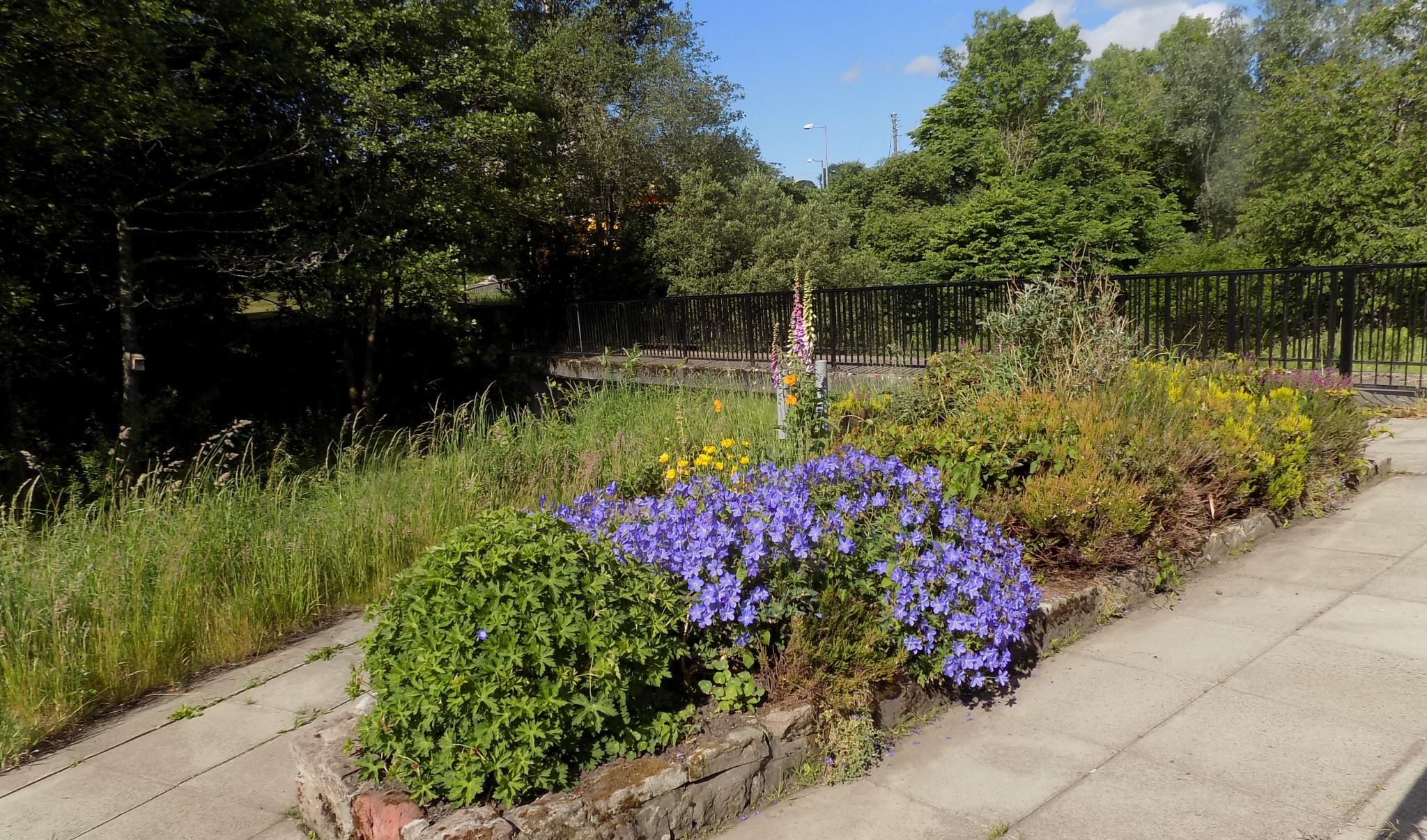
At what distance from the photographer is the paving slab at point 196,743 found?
3.35 m

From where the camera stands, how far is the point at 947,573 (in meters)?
3.49

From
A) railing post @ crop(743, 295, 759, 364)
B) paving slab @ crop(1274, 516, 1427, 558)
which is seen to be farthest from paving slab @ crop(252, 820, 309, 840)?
railing post @ crop(743, 295, 759, 364)

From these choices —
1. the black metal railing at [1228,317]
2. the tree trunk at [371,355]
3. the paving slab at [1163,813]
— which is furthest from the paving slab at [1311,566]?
the tree trunk at [371,355]

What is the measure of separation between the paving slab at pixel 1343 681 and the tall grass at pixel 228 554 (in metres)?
3.15

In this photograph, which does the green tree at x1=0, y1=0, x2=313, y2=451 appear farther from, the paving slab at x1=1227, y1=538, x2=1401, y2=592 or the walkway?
the paving slab at x1=1227, y1=538, x2=1401, y2=592

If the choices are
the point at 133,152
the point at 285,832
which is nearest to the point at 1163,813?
the point at 285,832

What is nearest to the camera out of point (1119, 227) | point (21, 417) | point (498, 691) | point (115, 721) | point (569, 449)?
point (498, 691)

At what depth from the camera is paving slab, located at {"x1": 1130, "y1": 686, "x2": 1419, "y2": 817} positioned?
9.25 ft

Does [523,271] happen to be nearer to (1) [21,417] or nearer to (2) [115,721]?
(1) [21,417]

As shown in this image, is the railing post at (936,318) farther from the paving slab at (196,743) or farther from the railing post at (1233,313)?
the paving slab at (196,743)

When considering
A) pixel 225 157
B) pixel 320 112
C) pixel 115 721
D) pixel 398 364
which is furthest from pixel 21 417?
pixel 115 721

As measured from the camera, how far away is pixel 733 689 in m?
3.09

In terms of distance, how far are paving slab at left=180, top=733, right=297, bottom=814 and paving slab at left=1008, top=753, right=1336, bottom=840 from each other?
246cm

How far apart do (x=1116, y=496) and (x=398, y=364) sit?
18075 millimetres
